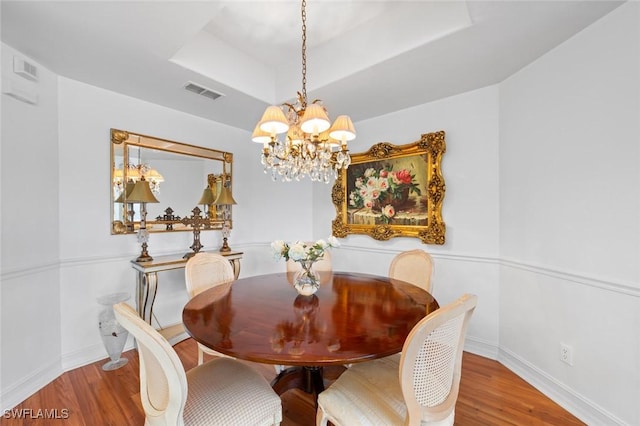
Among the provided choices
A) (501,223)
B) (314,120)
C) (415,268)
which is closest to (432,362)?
(415,268)

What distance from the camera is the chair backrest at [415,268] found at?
206 cm

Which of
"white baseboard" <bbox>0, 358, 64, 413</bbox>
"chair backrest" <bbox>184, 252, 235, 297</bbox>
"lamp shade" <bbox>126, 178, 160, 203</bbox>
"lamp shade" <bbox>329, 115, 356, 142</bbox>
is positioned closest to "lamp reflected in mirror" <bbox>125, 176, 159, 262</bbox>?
"lamp shade" <bbox>126, 178, 160, 203</bbox>

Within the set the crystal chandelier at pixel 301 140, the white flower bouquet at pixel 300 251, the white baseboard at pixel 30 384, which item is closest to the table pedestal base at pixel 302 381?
the white flower bouquet at pixel 300 251

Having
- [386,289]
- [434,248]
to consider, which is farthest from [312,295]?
[434,248]

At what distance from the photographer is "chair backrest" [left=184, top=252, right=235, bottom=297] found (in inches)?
76.4

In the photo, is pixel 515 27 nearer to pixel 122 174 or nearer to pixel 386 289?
pixel 386 289

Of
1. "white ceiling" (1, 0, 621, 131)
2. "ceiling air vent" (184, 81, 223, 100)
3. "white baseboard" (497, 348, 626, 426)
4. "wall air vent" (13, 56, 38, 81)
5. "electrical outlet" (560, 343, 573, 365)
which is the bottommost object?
"white baseboard" (497, 348, 626, 426)

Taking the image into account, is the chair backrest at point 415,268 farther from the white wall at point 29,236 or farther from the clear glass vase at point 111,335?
the white wall at point 29,236

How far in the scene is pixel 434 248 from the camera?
2764mm

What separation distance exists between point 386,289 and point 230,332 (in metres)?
1.10

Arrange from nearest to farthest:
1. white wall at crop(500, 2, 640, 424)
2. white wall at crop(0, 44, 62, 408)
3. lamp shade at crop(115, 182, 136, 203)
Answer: white wall at crop(500, 2, 640, 424), white wall at crop(0, 44, 62, 408), lamp shade at crop(115, 182, 136, 203)

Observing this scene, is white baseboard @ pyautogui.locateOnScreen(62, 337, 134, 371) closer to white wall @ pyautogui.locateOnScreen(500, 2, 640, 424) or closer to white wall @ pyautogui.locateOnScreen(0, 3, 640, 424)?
white wall @ pyautogui.locateOnScreen(0, 3, 640, 424)

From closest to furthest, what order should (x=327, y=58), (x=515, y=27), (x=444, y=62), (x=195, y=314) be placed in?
1. (x=195, y=314)
2. (x=515, y=27)
3. (x=444, y=62)
4. (x=327, y=58)

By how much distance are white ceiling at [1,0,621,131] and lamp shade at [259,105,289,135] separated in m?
0.66
